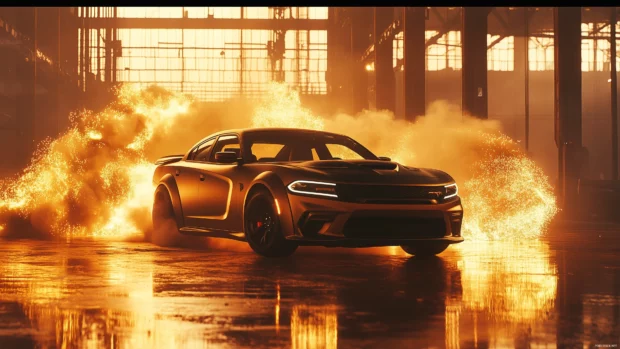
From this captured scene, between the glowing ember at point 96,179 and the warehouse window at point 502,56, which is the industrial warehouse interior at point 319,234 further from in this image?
the warehouse window at point 502,56

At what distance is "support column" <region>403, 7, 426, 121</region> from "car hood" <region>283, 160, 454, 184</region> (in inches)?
826

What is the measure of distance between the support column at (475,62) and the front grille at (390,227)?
18531 mm

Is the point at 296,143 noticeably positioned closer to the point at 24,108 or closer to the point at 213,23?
the point at 24,108

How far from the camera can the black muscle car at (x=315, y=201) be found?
33.3 feet

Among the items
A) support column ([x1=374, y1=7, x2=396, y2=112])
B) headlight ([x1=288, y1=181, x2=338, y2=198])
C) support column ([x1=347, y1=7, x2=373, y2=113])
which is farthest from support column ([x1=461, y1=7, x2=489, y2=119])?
headlight ([x1=288, y1=181, x2=338, y2=198])

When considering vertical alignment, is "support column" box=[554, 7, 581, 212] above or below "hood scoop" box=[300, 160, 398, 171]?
above

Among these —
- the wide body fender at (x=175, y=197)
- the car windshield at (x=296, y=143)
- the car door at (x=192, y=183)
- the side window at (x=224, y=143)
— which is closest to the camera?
the car windshield at (x=296, y=143)

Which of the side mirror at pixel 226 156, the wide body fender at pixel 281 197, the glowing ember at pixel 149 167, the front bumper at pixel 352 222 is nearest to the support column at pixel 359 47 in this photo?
the glowing ember at pixel 149 167

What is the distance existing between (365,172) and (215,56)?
60061mm

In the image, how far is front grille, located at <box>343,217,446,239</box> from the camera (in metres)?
10.1

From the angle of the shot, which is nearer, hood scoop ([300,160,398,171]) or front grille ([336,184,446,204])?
front grille ([336,184,446,204])

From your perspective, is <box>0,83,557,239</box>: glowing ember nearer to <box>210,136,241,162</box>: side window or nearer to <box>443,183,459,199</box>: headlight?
<box>210,136,241,162</box>: side window

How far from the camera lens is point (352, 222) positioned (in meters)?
10.1

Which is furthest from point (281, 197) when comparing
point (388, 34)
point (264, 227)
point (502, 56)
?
point (502, 56)
